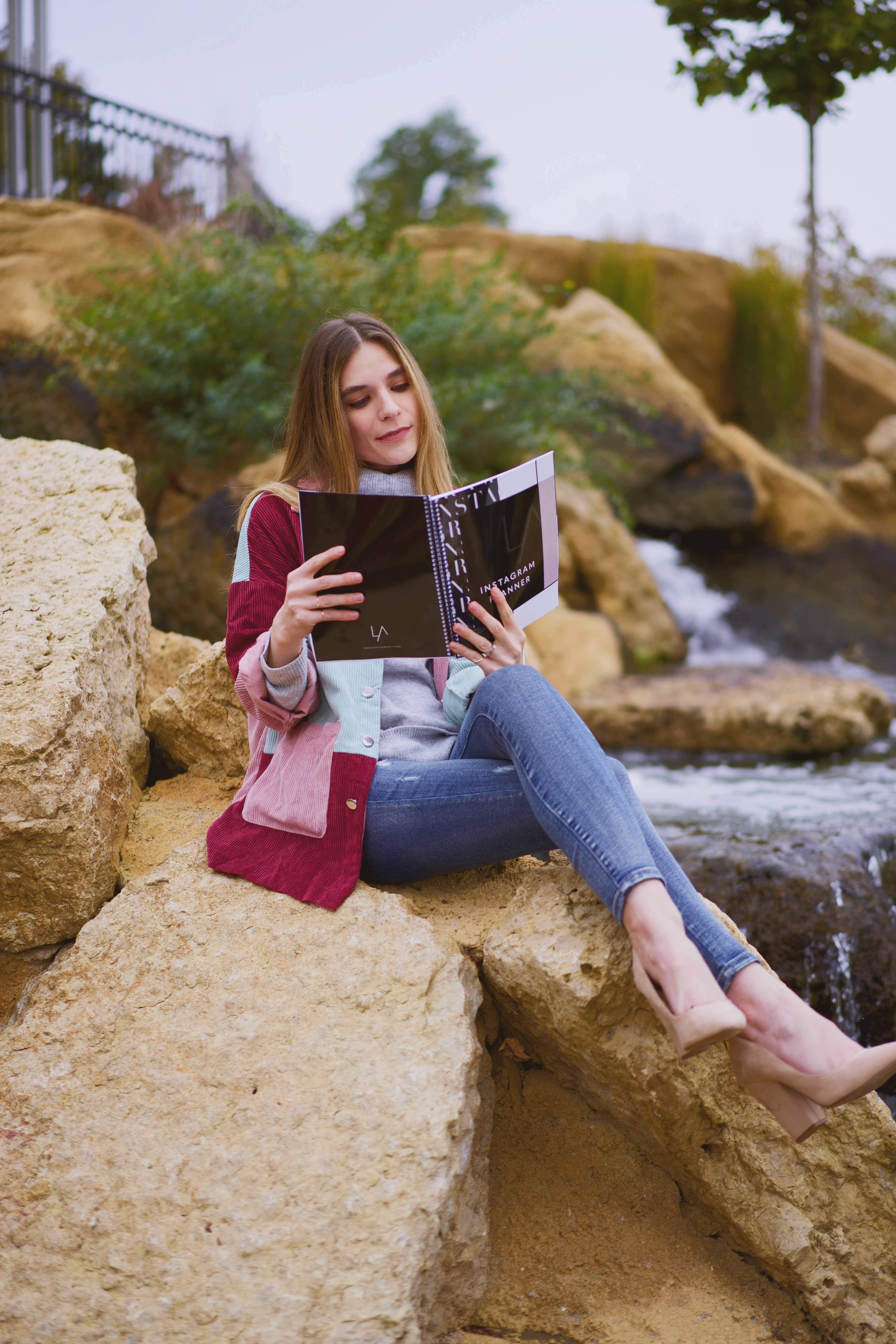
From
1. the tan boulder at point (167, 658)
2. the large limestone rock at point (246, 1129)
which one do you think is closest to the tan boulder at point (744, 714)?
the tan boulder at point (167, 658)

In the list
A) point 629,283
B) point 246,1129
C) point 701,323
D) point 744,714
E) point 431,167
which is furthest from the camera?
point 431,167

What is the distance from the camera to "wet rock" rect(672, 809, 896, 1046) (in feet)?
9.24

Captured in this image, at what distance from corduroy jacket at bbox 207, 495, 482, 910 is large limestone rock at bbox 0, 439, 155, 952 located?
259 mm

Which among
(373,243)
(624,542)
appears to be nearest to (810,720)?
(624,542)

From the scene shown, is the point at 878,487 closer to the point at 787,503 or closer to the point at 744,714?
the point at 787,503

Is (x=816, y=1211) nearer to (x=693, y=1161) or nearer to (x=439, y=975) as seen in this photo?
(x=693, y=1161)

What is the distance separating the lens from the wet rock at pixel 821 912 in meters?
2.82

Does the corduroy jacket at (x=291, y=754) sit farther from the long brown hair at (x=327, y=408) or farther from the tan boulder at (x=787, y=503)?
the tan boulder at (x=787, y=503)

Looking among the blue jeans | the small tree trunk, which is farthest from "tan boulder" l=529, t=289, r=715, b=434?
the blue jeans

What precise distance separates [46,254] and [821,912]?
18.3 feet

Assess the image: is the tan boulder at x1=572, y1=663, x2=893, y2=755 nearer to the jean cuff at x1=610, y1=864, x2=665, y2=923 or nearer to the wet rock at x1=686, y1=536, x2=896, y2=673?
the wet rock at x1=686, y1=536, x2=896, y2=673

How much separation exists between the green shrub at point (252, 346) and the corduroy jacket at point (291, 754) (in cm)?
320

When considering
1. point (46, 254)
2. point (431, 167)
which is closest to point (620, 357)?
point (46, 254)

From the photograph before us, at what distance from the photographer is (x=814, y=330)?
8828mm
